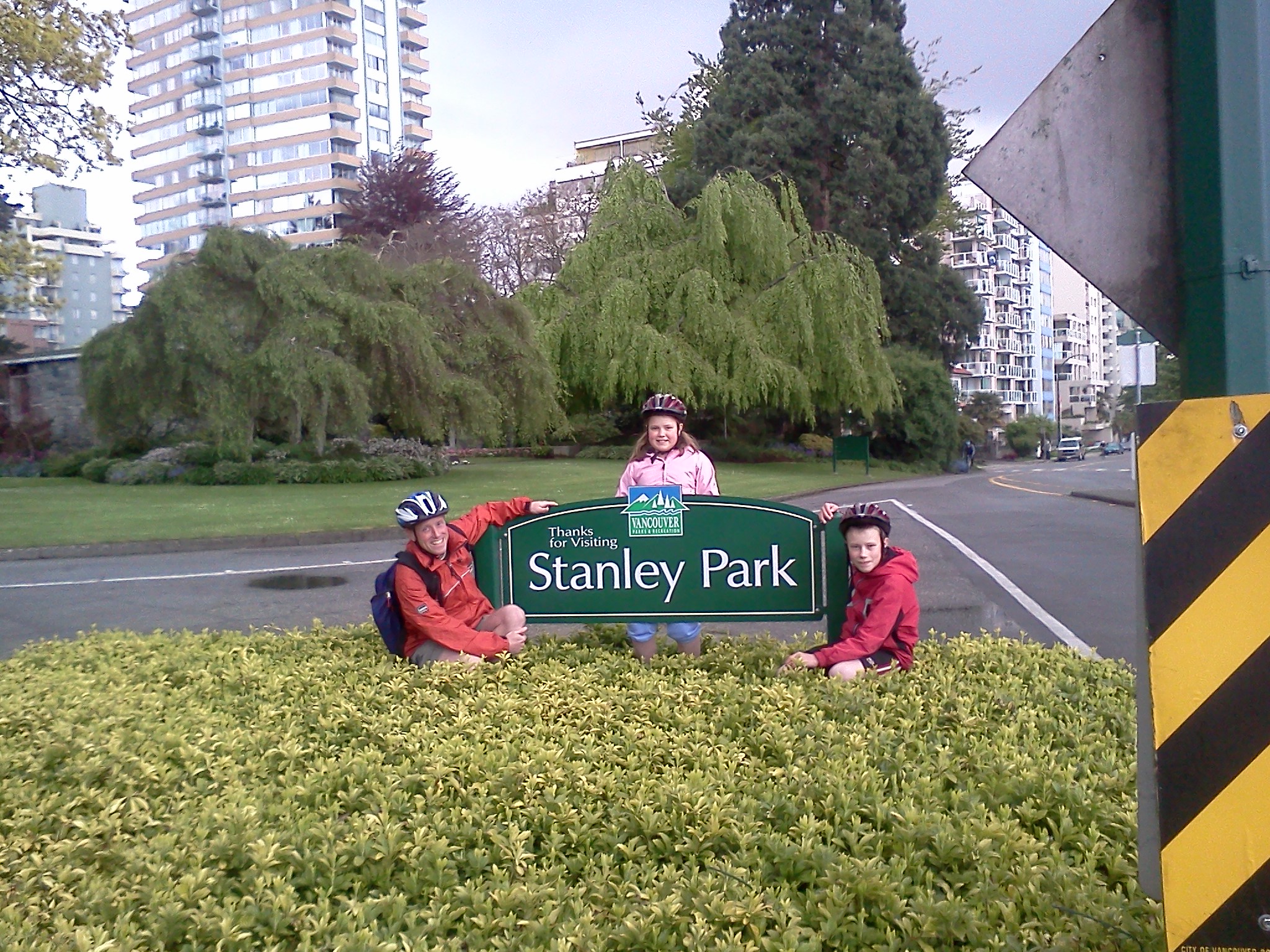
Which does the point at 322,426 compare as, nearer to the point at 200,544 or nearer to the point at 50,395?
the point at 200,544

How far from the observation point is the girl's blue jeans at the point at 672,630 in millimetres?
6043

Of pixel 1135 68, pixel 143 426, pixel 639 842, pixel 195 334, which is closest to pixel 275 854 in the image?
pixel 639 842

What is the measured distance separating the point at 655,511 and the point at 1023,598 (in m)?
4.76

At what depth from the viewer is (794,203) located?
108 feet

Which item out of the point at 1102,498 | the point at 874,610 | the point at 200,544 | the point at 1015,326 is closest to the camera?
the point at 874,610

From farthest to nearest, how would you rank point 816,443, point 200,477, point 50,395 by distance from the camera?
1. point 816,443
2. point 50,395
3. point 200,477

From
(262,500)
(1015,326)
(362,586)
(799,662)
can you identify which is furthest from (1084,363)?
(799,662)

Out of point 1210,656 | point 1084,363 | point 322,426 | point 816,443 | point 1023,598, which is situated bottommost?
point 1023,598

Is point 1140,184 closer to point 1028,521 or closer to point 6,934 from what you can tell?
point 6,934

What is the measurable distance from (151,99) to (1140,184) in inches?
4881

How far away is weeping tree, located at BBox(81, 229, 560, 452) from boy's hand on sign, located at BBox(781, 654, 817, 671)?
2110 centimetres

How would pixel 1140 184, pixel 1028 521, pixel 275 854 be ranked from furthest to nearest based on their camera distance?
pixel 1028 521
pixel 275 854
pixel 1140 184

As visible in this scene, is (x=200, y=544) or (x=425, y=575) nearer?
(x=425, y=575)

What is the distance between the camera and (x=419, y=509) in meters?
5.56
